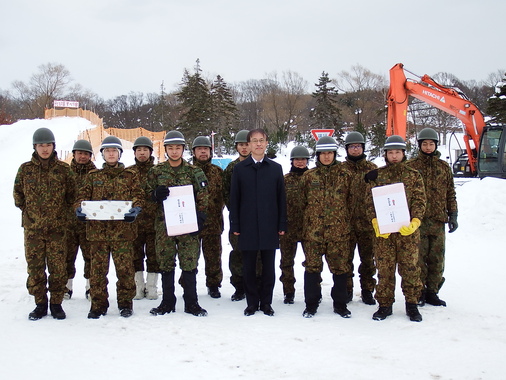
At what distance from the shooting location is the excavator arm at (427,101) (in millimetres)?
14991

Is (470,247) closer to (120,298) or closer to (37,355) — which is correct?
(120,298)

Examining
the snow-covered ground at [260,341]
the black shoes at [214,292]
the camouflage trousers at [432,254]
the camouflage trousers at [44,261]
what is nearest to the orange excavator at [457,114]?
the snow-covered ground at [260,341]

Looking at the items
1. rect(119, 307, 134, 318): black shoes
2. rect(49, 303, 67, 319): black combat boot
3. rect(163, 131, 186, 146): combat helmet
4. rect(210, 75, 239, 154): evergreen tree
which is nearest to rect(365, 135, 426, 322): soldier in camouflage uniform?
rect(163, 131, 186, 146): combat helmet

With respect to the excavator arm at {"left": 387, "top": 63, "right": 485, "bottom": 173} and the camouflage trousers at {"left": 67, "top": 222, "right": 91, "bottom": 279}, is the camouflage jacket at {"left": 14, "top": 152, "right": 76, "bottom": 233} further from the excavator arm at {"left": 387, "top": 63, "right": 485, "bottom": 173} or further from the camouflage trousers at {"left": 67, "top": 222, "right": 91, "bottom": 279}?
the excavator arm at {"left": 387, "top": 63, "right": 485, "bottom": 173}

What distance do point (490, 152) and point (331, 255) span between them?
13514mm

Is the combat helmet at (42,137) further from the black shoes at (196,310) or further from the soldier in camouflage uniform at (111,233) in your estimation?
the black shoes at (196,310)

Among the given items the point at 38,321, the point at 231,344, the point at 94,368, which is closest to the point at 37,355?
the point at 94,368

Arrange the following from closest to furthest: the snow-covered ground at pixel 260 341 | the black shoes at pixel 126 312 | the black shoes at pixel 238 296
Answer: the snow-covered ground at pixel 260 341 < the black shoes at pixel 126 312 < the black shoes at pixel 238 296

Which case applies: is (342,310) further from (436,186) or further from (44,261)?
(44,261)

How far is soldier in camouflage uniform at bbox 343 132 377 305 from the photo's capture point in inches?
219

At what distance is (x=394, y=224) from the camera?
16.0ft

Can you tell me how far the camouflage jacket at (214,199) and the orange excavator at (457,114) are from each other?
34.1ft

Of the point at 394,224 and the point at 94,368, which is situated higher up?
the point at 394,224

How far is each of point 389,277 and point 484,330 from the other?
1.12m
